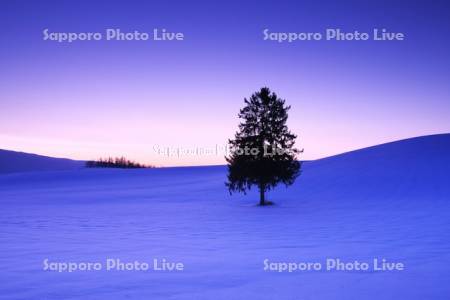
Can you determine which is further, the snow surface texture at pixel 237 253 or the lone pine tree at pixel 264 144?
the lone pine tree at pixel 264 144

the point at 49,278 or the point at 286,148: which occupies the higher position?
the point at 286,148

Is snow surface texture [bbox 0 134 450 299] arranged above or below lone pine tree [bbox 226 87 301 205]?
below

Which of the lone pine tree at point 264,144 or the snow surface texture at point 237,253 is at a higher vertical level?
the lone pine tree at point 264,144

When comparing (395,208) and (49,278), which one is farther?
(395,208)

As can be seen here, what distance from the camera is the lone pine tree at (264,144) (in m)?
29.5

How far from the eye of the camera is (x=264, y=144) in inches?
1176

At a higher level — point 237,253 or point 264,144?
point 264,144

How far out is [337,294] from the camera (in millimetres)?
7012

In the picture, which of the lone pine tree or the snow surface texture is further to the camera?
the lone pine tree

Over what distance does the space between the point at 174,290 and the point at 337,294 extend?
2.87 meters

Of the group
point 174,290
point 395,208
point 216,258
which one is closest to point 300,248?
point 216,258

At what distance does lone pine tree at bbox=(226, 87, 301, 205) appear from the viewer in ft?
96.8

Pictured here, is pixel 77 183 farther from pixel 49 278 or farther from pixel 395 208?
pixel 49 278

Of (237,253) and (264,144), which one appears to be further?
(264,144)
